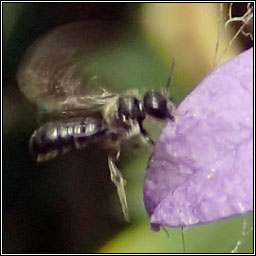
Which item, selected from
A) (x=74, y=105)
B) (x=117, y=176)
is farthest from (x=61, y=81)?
(x=117, y=176)

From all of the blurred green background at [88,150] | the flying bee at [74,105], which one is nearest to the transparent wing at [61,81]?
the flying bee at [74,105]

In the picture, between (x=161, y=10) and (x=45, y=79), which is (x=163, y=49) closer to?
(x=161, y=10)

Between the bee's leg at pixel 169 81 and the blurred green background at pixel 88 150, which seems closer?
the bee's leg at pixel 169 81

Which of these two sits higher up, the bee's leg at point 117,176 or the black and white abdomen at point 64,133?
the black and white abdomen at point 64,133

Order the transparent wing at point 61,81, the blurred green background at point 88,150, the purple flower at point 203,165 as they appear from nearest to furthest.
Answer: the purple flower at point 203,165 → the transparent wing at point 61,81 → the blurred green background at point 88,150

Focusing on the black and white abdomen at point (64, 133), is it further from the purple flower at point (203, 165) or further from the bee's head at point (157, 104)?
the purple flower at point (203, 165)

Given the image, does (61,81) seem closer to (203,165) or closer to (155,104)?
(155,104)
